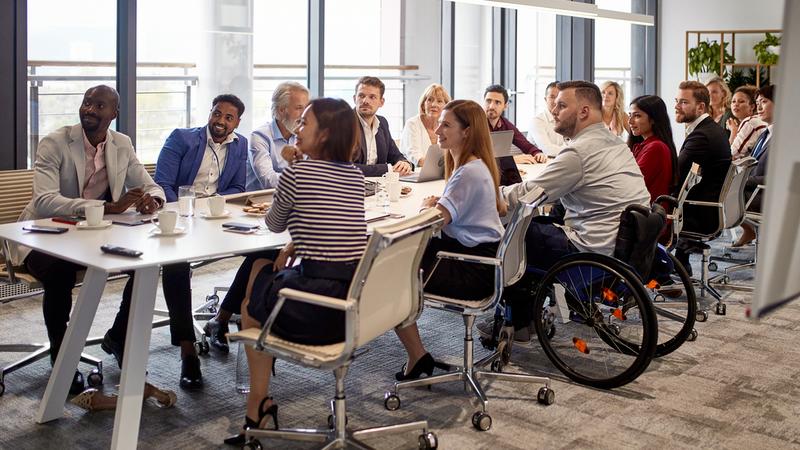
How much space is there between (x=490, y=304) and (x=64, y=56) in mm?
3550

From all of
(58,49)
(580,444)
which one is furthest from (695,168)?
(58,49)

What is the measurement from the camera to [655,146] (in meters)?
5.19

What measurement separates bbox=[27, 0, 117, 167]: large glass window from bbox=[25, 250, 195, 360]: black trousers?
1917 mm

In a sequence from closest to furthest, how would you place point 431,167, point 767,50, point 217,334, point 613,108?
point 217,334 → point 431,167 → point 613,108 → point 767,50

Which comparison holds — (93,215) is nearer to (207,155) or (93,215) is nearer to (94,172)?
(94,172)

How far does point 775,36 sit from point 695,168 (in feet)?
20.9

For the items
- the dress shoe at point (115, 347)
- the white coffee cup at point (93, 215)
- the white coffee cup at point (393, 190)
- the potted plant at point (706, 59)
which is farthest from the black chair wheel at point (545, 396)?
the potted plant at point (706, 59)

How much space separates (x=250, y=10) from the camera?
22.4 ft

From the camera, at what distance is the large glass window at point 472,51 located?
28.4 ft

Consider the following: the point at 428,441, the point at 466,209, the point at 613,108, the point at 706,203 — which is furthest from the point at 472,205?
the point at 613,108

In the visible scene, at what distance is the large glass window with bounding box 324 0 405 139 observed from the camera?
24.7 feet

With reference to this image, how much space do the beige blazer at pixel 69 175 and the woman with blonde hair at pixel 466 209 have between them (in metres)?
1.27

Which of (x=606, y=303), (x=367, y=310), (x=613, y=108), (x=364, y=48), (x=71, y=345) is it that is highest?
(x=364, y=48)

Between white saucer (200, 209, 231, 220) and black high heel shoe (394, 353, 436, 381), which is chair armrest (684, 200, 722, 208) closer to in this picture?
black high heel shoe (394, 353, 436, 381)
